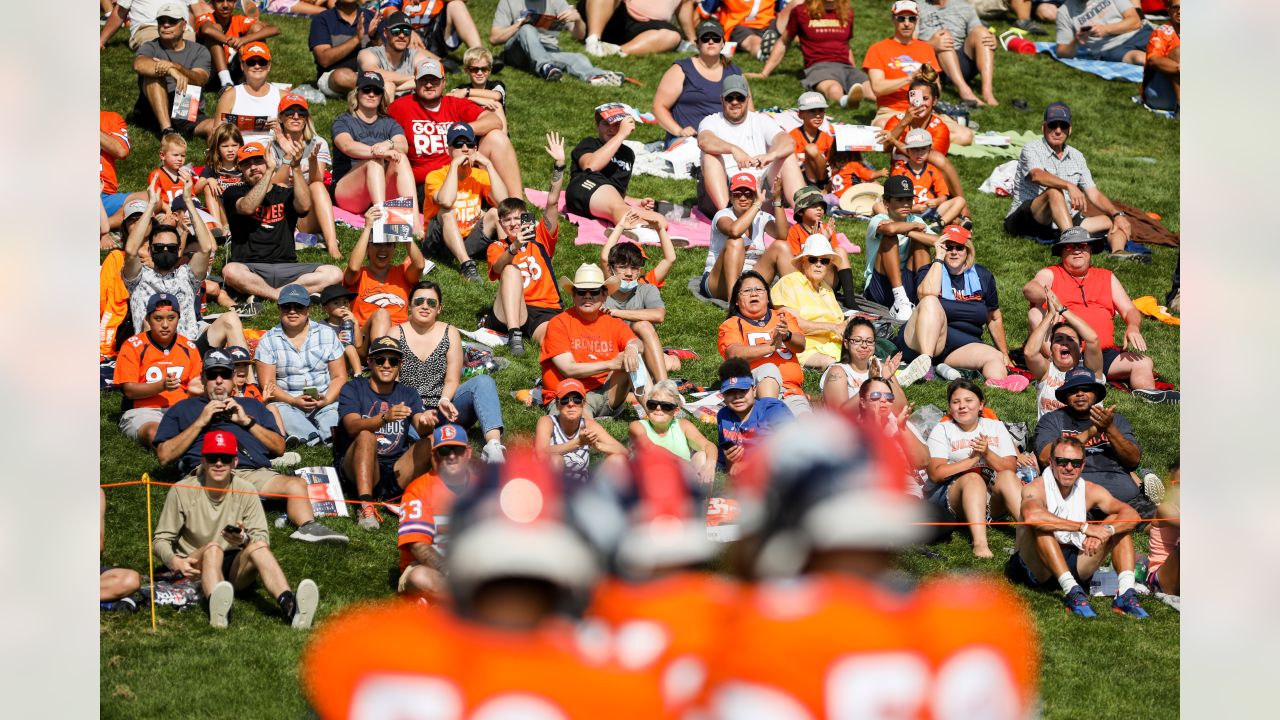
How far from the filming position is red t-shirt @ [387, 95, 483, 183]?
12844 millimetres

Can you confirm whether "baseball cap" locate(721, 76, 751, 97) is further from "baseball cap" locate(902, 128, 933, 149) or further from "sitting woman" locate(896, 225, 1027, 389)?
"sitting woman" locate(896, 225, 1027, 389)

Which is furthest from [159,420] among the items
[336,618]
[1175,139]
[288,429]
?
[1175,139]

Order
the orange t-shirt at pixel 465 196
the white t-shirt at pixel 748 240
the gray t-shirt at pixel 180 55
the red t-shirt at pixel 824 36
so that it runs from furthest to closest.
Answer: the red t-shirt at pixel 824 36 → the gray t-shirt at pixel 180 55 → the orange t-shirt at pixel 465 196 → the white t-shirt at pixel 748 240

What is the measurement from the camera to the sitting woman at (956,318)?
11.4 m

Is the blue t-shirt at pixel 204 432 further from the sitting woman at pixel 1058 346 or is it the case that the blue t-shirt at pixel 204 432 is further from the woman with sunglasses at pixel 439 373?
the sitting woman at pixel 1058 346

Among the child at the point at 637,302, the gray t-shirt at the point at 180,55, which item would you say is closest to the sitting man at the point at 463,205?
the child at the point at 637,302

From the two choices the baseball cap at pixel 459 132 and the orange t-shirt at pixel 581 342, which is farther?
the baseball cap at pixel 459 132

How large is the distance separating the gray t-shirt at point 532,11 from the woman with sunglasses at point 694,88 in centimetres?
263

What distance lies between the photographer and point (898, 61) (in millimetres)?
15820

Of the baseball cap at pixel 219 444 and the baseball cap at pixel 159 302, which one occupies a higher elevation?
the baseball cap at pixel 219 444

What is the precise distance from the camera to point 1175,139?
17.3 m

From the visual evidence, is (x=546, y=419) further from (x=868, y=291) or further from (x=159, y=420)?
(x=868, y=291)

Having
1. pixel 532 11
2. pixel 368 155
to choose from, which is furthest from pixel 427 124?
pixel 532 11

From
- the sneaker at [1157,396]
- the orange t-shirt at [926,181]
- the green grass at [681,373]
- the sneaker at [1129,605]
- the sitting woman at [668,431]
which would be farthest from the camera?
the orange t-shirt at [926,181]
